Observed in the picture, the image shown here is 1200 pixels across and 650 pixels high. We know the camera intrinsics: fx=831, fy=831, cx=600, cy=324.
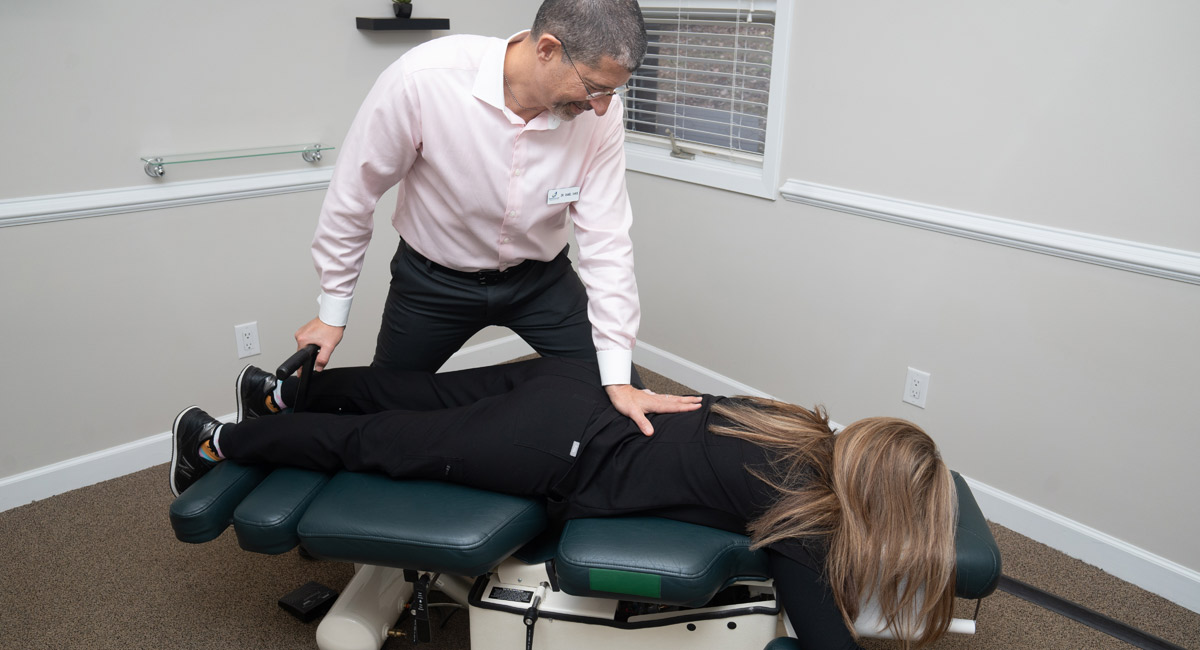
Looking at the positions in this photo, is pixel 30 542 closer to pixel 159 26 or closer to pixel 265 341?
pixel 265 341

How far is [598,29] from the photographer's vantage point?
4.71 ft

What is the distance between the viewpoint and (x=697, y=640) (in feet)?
4.80

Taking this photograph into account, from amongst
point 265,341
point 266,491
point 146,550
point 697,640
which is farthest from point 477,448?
point 265,341

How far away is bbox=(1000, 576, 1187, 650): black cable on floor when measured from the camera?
6.10 feet

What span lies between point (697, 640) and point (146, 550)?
1.45 meters

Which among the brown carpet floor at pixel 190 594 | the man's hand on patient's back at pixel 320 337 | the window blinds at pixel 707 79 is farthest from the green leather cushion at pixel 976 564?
the window blinds at pixel 707 79

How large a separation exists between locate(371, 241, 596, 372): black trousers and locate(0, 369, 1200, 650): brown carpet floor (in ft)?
1.93

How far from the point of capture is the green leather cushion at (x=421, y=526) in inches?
54.1

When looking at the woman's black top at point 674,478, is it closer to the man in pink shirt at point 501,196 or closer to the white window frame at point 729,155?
the man in pink shirt at point 501,196

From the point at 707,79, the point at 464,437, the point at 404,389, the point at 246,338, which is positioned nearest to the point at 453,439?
Answer: the point at 464,437

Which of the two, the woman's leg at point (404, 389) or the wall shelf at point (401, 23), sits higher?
the wall shelf at point (401, 23)

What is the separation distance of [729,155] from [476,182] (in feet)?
4.31

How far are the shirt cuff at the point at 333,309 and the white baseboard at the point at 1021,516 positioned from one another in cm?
105

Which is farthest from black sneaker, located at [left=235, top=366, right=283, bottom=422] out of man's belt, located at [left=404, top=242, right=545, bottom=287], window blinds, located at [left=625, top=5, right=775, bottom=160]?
window blinds, located at [left=625, top=5, right=775, bottom=160]
